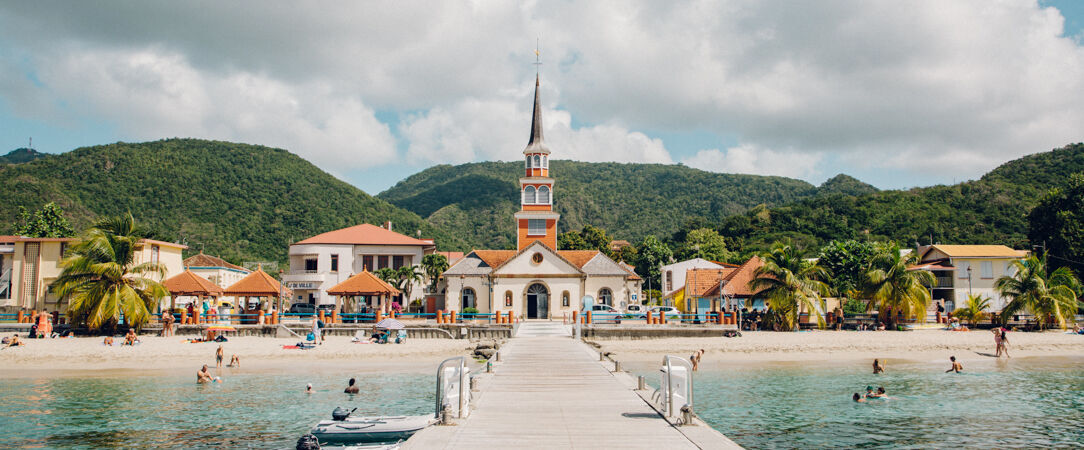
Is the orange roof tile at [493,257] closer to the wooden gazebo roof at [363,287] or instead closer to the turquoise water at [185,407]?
the wooden gazebo roof at [363,287]

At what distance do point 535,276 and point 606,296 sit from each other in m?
5.65

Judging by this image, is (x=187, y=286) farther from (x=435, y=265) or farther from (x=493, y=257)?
(x=493, y=257)

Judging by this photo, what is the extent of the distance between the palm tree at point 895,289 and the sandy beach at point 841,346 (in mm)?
3031

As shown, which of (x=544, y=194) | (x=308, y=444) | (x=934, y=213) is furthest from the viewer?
(x=934, y=213)

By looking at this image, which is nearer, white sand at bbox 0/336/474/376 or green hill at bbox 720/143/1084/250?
white sand at bbox 0/336/474/376

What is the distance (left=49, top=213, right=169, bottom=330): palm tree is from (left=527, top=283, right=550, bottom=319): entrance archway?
22138mm

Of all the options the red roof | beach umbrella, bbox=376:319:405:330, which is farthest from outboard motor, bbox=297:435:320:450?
the red roof

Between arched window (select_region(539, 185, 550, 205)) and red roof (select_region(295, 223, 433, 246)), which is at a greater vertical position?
arched window (select_region(539, 185, 550, 205))

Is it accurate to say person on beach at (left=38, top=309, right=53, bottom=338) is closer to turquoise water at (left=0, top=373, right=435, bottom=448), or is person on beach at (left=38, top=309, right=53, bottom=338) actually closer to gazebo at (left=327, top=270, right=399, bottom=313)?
turquoise water at (left=0, top=373, right=435, bottom=448)

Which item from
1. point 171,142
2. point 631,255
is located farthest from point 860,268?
point 171,142

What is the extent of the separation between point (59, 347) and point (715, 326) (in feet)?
109

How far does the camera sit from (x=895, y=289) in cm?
4234

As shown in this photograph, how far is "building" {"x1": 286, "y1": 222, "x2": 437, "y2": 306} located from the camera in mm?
63062

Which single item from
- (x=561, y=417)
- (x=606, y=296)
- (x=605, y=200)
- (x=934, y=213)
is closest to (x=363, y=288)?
(x=606, y=296)
